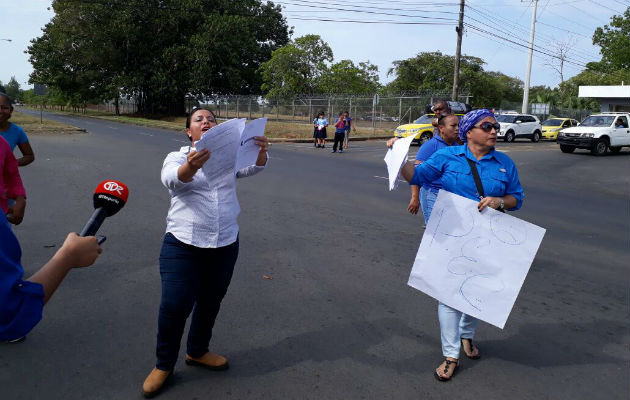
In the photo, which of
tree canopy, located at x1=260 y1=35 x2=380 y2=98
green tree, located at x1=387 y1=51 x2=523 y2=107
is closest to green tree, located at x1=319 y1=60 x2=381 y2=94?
tree canopy, located at x1=260 y1=35 x2=380 y2=98

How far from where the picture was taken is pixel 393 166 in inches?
132

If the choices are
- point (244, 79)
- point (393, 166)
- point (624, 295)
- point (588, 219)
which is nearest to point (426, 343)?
point (393, 166)

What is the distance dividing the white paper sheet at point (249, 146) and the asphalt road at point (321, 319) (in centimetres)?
139

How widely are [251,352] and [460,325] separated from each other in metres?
1.50

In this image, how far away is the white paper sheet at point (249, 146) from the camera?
115 inches

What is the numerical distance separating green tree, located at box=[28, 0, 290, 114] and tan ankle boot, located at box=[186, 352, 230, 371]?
Result: 141 feet

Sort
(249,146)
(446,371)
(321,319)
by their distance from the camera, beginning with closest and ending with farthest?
(249,146), (446,371), (321,319)

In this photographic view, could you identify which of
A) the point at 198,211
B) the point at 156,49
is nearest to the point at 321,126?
the point at 198,211

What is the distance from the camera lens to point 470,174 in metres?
3.28

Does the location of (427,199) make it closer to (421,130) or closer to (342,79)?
(421,130)

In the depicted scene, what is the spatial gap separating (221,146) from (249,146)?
1.39ft

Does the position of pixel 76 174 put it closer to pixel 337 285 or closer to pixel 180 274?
pixel 337 285

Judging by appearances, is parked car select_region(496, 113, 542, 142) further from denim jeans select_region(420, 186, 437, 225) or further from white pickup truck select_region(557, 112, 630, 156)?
denim jeans select_region(420, 186, 437, 225)

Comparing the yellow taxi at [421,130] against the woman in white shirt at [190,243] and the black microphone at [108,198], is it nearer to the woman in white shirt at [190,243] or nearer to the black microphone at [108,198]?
the woman in white shirt at [190,243]
